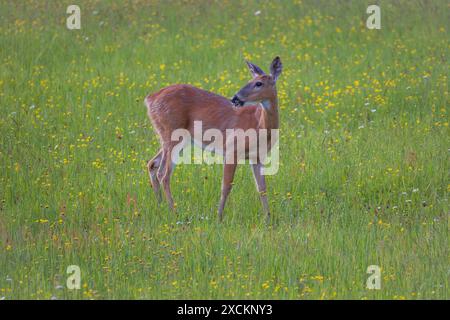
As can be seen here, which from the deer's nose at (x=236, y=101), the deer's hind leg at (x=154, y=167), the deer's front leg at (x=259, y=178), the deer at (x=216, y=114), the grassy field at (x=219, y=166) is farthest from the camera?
the deer's hind leg at (x=154, y=167)

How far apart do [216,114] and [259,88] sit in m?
0.85

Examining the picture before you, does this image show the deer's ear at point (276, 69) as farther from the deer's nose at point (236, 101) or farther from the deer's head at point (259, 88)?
the deer's nose at point (236, 101)

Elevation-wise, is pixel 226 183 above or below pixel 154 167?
below

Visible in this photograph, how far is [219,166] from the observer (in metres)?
11.3

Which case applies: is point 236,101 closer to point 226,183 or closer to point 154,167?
point 226,183

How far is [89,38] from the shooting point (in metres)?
16.5

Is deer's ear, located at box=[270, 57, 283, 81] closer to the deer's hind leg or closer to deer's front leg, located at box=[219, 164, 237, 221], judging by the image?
deer's front leg, located at box=[219, 164, 237, 221]

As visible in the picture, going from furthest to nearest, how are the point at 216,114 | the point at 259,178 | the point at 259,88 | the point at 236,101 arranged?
the point at 216,114 → the point at 259,178 → the point at 259,88 → the point at 236,101

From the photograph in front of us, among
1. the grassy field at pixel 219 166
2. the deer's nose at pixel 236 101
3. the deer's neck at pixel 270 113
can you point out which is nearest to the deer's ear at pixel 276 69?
the deer's neck at pixel 270 113

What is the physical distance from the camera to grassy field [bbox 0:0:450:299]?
8203 millimetres

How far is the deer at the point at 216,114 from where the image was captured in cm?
992

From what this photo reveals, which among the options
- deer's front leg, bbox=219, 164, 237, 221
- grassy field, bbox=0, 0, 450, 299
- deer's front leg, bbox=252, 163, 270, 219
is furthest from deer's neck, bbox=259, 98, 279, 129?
grassy field, bbox=0, 0, 450, 299

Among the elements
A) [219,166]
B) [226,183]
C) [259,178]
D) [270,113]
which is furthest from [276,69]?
[219,166]
